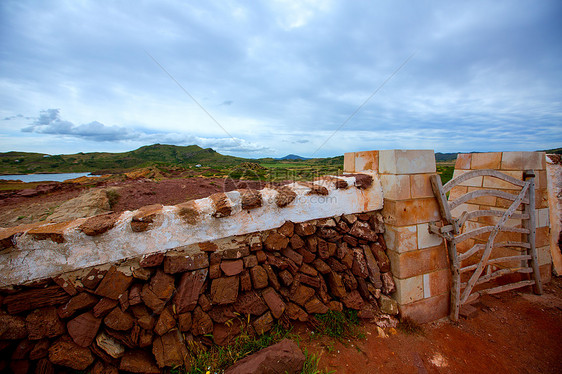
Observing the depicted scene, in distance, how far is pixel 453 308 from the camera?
3.62 metres

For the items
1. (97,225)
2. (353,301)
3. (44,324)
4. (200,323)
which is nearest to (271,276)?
(200,323)

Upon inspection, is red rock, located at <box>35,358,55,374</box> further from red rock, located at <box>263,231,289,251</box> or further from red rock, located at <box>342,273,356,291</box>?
red rock, located at <box>342,273,356,291</box>

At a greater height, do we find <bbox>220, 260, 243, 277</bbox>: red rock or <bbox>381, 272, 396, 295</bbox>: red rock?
<bbox>220, 260, 243, 277</bbox>: red rock

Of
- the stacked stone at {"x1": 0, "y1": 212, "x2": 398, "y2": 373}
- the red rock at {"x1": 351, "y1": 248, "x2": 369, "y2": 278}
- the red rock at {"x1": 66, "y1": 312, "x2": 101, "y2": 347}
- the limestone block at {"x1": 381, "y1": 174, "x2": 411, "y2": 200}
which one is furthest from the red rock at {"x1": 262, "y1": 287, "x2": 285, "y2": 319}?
the limestone block at {"x1": 381, "y1": 174, "x2": 411, "y2": 200}

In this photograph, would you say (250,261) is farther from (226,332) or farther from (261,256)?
(226,332)

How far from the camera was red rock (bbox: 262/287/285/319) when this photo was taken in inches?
115

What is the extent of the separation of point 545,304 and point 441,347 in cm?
288

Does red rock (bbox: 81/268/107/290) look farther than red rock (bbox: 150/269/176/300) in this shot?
No

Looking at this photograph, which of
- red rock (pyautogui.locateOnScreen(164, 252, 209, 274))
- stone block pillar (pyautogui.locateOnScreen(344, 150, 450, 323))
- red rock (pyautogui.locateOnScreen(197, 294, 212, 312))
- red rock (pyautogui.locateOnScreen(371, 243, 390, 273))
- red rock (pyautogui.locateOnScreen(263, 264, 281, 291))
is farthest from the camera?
red rock (pyautogui.locateOnScreen(371, 243, 390, 273))

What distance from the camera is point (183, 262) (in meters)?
2.57

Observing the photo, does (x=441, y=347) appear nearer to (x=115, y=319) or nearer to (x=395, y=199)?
(x=395, y=199)

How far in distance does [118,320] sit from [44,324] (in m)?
0.59

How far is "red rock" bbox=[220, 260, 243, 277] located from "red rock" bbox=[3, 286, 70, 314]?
1474mm

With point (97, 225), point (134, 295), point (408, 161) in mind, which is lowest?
point (134, 295)
